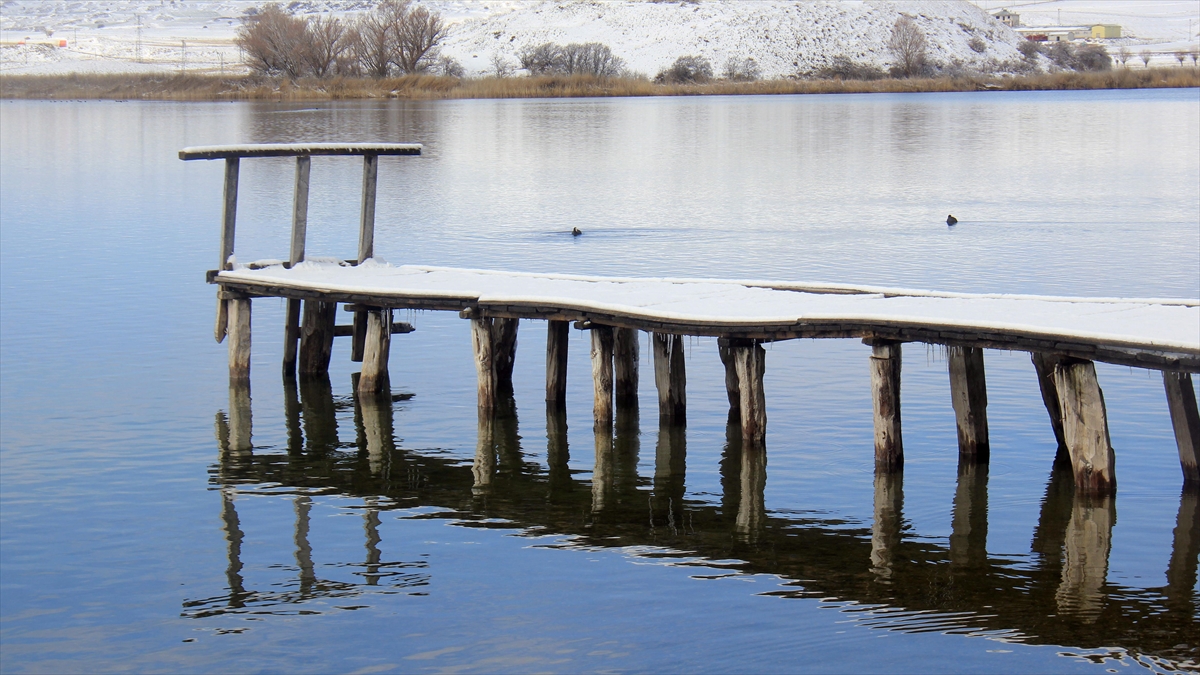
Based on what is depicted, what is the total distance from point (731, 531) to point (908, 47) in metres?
136

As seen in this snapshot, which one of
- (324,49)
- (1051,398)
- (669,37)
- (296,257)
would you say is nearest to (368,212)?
(296,257)

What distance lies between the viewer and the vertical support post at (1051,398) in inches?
526

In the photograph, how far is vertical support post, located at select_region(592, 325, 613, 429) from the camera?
14555 millimetres

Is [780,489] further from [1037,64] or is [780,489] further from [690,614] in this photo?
[1037,64]

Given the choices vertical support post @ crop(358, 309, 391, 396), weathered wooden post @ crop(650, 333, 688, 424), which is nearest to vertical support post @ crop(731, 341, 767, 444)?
weathered wooden post @ crop(650, 333, 688, 424)

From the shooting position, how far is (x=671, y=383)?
1505cm

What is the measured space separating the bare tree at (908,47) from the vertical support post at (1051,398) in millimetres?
125018

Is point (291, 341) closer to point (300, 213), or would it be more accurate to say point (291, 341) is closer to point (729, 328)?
point (300, 213)

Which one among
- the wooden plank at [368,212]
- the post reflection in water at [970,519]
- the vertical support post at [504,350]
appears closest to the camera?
the post reflection in water at [970,519]

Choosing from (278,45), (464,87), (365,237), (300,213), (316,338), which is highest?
(278,45)

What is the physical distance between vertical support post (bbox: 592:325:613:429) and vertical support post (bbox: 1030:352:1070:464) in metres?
3.95

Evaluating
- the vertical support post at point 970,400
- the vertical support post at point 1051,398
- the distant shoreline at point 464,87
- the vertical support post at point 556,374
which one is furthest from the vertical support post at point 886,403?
the distant shoreline at point 464,87

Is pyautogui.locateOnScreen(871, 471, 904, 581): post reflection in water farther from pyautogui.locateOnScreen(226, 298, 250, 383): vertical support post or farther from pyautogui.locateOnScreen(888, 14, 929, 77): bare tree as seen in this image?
pyautogui.locateOnScreen(888, 14, 929, 77): bare tree

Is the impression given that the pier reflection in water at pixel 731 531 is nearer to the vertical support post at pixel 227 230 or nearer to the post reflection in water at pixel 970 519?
the post reflection in water at pixel 970 519
